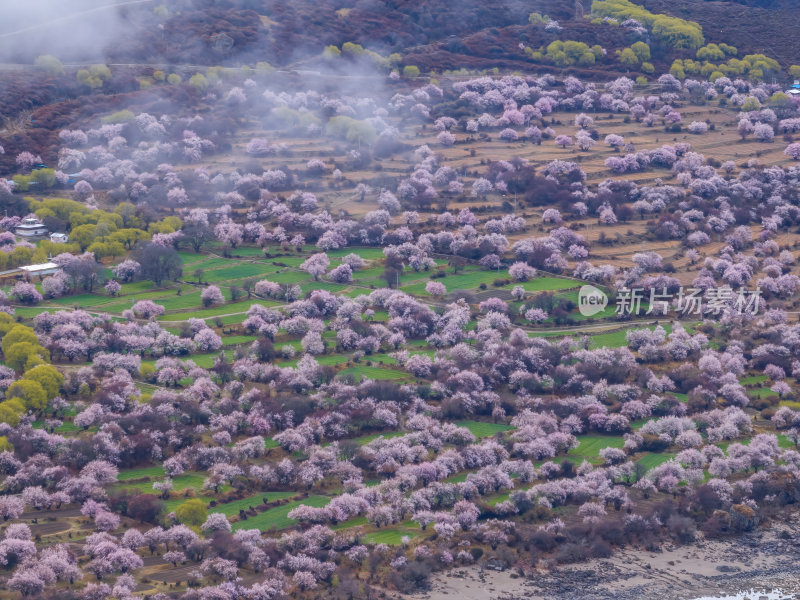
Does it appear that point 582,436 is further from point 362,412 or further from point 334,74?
point 334,74

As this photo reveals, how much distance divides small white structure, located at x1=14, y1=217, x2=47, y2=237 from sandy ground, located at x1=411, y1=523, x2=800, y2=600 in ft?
189

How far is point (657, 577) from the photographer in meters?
68.4

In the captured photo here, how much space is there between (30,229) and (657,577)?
213 feet

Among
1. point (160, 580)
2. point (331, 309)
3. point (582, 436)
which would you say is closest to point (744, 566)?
point (582, 436)

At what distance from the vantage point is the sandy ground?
2608 inches

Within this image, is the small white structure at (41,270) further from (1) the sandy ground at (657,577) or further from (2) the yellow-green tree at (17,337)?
(1) the sandy ground at (657,577)

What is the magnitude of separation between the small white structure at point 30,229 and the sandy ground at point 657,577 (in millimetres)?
57619

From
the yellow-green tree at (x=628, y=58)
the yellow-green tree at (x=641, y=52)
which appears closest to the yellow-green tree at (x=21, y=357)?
the yellow-green tree at (x=628, y=58)

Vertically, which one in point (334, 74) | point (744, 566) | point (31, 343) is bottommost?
point (744, 566)

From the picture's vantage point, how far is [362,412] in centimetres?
8106

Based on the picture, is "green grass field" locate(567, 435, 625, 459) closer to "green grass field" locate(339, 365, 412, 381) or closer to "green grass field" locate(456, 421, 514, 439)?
"green grass field" locate(456, 421, 514, 439)

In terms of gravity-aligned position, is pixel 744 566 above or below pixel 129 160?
below

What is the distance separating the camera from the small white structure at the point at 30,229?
358 ft

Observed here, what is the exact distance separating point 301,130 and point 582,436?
63.2m
